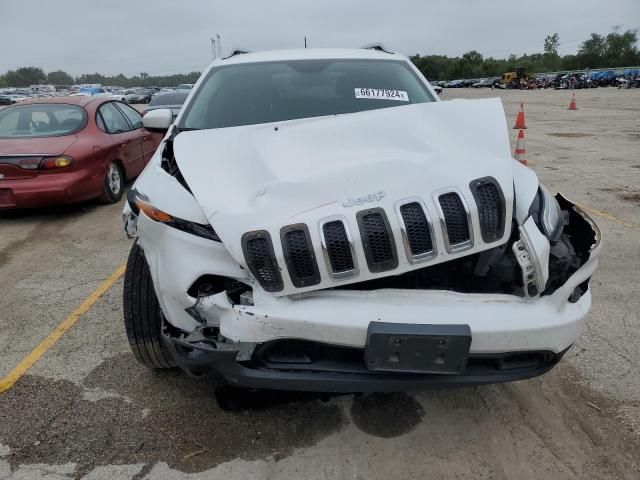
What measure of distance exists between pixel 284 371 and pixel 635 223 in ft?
15.9

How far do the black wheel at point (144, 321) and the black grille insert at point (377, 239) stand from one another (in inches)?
44.9

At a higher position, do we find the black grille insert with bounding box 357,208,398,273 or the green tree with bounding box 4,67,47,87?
Answer: the green tree with bounding box 4,67,47,87

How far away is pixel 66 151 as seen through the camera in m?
5.73

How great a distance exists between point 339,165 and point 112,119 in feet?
18.8

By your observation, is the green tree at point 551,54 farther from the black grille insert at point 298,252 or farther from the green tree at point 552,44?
the black grille insert at point 298,252

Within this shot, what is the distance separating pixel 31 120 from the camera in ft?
20.5

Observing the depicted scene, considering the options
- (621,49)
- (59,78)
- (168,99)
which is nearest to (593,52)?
(621,49)

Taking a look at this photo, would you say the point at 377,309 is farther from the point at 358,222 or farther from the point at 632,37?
the point at 632,37

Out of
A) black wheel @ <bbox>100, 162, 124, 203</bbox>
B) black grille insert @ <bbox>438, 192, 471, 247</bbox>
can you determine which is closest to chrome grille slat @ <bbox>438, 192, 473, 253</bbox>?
black grille insert @ <bbox>438, 192, 471, 247</bbox>

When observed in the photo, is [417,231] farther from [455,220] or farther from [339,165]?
[339,165]

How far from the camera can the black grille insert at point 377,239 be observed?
1.86 meters

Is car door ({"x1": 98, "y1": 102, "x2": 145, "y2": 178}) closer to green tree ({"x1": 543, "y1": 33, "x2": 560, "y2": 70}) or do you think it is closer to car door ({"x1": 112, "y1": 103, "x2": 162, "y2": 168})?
car door ({"x1": 112, "y1": 103, "x2": 162, "y2": 168})

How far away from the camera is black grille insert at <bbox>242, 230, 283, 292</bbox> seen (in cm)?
184

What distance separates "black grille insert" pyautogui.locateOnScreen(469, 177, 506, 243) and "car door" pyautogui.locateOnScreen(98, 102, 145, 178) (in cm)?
567
